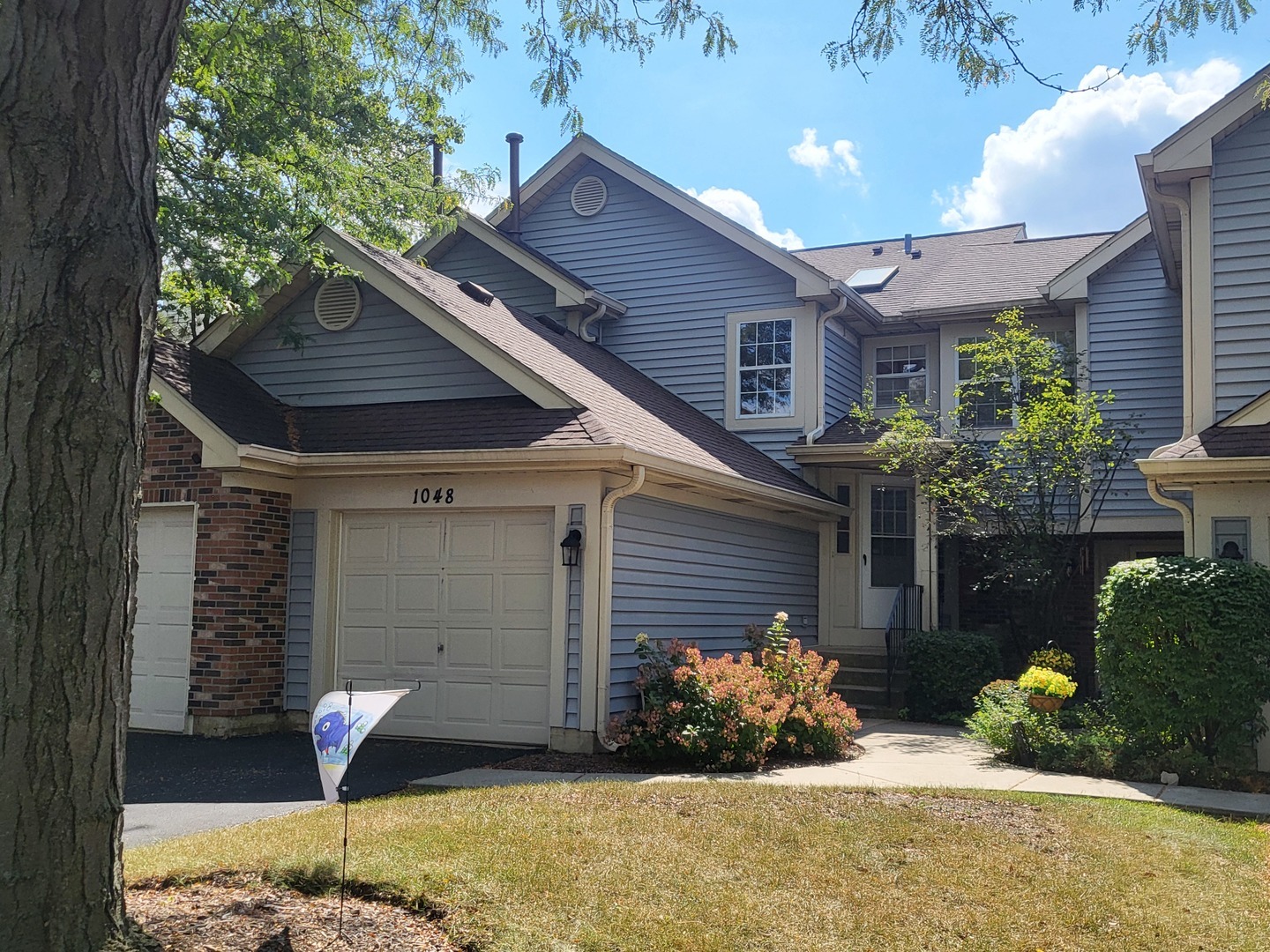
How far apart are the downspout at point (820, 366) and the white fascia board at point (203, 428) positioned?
7.45 metres

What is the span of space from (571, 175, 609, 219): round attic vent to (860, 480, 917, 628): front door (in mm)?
5729

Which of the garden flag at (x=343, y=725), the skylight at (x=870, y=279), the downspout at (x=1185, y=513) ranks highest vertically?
the skylight at (x=870, y=279)

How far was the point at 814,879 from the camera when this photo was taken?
5.84m

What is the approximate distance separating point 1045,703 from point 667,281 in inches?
329

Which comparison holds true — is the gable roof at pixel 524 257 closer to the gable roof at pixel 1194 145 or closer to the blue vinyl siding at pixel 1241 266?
the gable roof at pixel 1194 145

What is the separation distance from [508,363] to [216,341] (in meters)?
3.83

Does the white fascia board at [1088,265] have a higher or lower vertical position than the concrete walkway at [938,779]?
higher

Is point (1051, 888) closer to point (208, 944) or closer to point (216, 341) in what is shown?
point (208, 944)

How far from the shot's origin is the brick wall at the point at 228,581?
1124 centimetres

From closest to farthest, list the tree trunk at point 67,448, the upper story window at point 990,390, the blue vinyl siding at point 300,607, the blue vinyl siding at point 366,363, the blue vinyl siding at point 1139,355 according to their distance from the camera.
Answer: the tree trunk at point 67,448 → the blue vinyl siding at point 300,607 → the blue vinyl siding at point 366,363 → the blue vinyl siding at point 1139,355 → the upper story window at point 990,390

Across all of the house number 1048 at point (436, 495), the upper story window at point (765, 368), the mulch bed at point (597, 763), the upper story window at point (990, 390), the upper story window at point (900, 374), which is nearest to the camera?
the mulch bed at point (597, 763)

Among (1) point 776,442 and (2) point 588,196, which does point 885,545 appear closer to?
(1) point 776,442

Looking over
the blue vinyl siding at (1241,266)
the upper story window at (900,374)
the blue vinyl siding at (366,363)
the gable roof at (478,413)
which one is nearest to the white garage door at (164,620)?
the gable roof at (478,413)

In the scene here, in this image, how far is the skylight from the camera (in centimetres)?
1783
